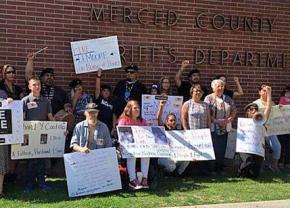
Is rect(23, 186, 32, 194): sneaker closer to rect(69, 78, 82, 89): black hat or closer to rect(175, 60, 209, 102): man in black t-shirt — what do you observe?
rect(69, 78, 82, 89): black hat

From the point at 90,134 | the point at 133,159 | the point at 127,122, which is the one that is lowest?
the point at 133,159

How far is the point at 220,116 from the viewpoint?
975cm

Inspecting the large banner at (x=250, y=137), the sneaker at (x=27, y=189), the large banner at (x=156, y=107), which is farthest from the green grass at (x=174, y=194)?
the large banner at (x=156, y=107)

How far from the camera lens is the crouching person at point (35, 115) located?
27.3 ft

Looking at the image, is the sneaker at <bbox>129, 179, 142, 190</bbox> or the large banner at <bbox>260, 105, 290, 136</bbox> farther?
the large banner at <bbox>260, 105, 290, 136</bbox>

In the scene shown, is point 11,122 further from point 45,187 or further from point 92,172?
point 92,172

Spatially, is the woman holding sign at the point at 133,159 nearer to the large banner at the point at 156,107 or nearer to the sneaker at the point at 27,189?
the large banner at the point at 156,107

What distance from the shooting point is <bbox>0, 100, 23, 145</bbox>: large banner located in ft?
26.1

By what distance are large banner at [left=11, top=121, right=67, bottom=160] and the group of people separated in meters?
0.14

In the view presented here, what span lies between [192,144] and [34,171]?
8.78 feet

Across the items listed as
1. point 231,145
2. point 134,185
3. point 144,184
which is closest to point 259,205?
point 144,184

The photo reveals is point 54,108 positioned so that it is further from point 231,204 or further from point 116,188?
point 231,204

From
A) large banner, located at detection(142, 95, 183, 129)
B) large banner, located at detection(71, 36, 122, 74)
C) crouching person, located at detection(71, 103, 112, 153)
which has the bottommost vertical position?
crouching person, located at detection(71, 103, 112, 153)

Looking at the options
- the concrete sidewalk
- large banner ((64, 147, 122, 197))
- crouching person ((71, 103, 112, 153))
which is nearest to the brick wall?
crouching person ((71, 103, 112, 153))
